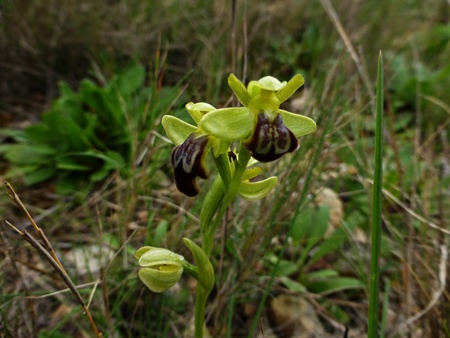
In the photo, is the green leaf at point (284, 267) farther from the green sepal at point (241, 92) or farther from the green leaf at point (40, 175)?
the green leaf at point (40, 175)

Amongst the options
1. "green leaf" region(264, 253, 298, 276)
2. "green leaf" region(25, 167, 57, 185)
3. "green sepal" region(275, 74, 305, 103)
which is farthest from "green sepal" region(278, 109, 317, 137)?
"green leaf" region(25, 167, 57, 185)

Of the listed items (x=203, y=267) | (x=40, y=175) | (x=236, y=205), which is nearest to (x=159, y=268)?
(x=203, y=267)

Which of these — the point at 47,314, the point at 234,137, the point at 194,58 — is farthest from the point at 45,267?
the point at 194,58

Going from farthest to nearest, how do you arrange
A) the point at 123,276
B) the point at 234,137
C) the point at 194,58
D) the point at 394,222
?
the point at 194,58
the point at 394,222
the point at 123,276
the point at 234,137

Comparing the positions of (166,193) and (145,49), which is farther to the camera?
(145,49)

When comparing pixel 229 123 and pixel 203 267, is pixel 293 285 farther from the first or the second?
pixel 229 123

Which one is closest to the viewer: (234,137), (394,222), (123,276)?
(234,137)

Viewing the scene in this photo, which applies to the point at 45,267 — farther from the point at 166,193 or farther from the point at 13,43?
the point at 13,43

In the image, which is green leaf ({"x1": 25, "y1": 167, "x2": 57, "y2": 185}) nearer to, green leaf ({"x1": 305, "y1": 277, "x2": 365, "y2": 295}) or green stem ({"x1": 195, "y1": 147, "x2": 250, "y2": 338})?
green leaf ({"x1": 305, "y1": 277, "x2": 365, "y2": 295})
